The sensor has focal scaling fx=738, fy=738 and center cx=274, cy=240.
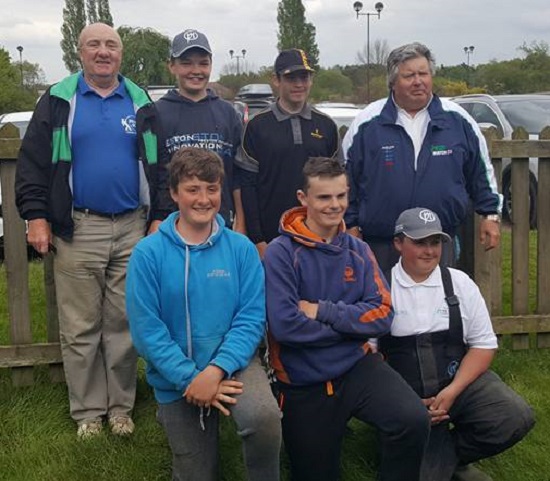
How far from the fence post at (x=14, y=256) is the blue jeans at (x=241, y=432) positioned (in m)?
1.72

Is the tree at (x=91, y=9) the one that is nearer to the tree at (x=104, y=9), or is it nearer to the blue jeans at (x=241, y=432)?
the tree at (x=104, y=9)

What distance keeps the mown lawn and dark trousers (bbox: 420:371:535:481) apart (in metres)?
0.32

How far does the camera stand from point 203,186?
10.9 feet

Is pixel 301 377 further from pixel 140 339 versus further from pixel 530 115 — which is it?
pixel 530 115

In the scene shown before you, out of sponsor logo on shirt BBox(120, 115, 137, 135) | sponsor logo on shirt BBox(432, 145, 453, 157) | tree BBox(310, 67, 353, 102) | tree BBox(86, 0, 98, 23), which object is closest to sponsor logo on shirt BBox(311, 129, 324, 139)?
sponsor logo on shirt BBox(432, 145, 453, 157)

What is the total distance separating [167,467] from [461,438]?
148 cm

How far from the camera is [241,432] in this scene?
311 cm

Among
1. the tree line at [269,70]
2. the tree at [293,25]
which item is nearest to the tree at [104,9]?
the tree line at [269,70]

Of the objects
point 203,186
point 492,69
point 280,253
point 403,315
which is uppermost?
point 492,69

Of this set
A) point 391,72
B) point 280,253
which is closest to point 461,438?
point 280,253

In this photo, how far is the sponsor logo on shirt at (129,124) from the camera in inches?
157

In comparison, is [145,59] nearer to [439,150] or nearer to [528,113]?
[528,113]

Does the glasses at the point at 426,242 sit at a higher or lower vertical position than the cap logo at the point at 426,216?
lower

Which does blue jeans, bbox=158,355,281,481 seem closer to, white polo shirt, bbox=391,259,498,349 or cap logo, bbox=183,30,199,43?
white polo shirt, bbox=391,259,498,349
